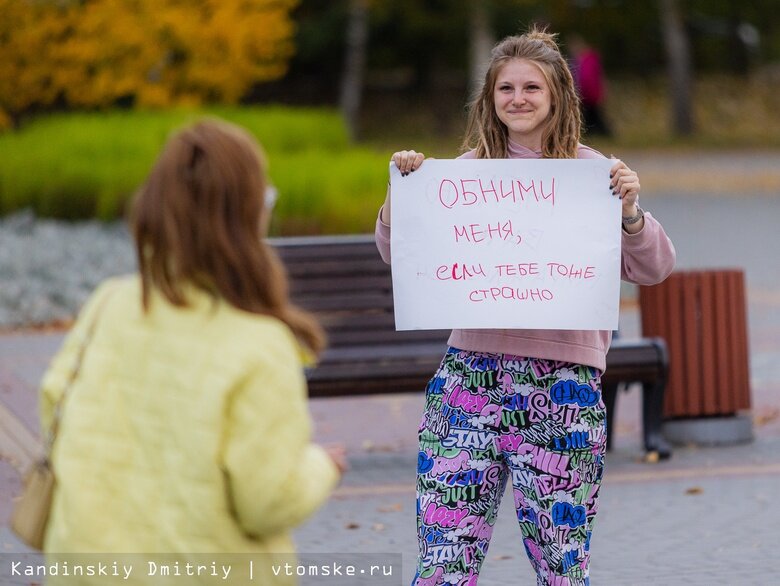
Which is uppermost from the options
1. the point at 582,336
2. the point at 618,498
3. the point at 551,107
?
the point at 551,107

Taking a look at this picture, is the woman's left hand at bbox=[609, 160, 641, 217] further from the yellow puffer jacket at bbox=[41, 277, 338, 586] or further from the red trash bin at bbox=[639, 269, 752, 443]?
the red trash bin at bbox=[639, 269, 752, 443]

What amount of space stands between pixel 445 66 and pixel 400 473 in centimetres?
3796

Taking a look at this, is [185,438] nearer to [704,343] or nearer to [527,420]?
[527,420]

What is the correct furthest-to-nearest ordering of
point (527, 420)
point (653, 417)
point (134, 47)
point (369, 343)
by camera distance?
point (134, 47) < point (369, 343) < point (653, 417) < point (527, 420)

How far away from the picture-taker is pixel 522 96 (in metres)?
3.87

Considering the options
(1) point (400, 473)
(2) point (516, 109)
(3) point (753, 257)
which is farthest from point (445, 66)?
(2) point (516, 109)

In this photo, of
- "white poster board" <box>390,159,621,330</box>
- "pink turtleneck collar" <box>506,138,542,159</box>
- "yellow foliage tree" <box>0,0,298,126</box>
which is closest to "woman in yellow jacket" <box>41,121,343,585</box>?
"white poster board" <box>390,159,621,330</box>

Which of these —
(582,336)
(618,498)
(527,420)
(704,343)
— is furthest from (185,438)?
(704,343)

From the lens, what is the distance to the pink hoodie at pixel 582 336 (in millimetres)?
3846

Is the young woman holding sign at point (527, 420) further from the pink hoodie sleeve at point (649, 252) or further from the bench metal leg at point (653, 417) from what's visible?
the bench metal leg at point (653, 417)

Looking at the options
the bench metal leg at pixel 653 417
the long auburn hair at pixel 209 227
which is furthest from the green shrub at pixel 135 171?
the long auburn hair at pixel 209 227

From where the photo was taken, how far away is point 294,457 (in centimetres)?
269

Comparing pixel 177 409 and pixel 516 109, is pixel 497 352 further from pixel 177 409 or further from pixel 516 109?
pixel 177 409

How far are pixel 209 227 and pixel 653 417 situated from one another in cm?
493
